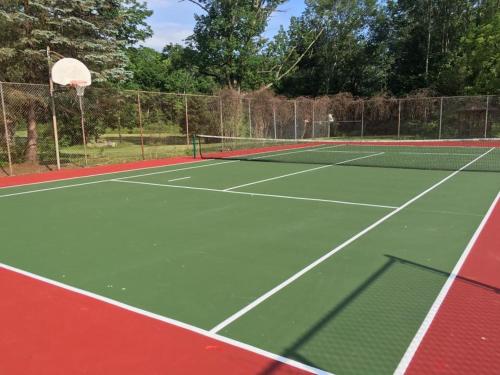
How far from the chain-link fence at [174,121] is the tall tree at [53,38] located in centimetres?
73

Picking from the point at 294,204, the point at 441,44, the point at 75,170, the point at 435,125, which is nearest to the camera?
the point at 294,204

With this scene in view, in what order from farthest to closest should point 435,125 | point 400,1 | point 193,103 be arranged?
point 400,1, point 435,125, point 193,103

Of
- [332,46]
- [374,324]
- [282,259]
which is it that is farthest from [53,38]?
[332,46]

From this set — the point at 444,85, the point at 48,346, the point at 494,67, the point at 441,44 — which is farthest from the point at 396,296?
the point at 441,44

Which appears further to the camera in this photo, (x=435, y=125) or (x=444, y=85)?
(x=444, y=85)

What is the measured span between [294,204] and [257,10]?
33247mm

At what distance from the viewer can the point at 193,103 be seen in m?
24.9

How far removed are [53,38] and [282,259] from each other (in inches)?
564

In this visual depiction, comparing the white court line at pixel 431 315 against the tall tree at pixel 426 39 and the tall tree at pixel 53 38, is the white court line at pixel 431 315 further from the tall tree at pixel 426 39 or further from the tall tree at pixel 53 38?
the tall tree at pixel 426 39

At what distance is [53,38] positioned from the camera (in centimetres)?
1555

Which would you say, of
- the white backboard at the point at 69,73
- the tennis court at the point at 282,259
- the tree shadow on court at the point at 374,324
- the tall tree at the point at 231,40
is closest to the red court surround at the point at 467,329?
the tennis court at the point at 282,259

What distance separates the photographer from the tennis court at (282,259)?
341 cm

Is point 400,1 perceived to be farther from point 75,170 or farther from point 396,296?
point 396,296

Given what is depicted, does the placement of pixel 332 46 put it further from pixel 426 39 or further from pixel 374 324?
pixel 374 324
